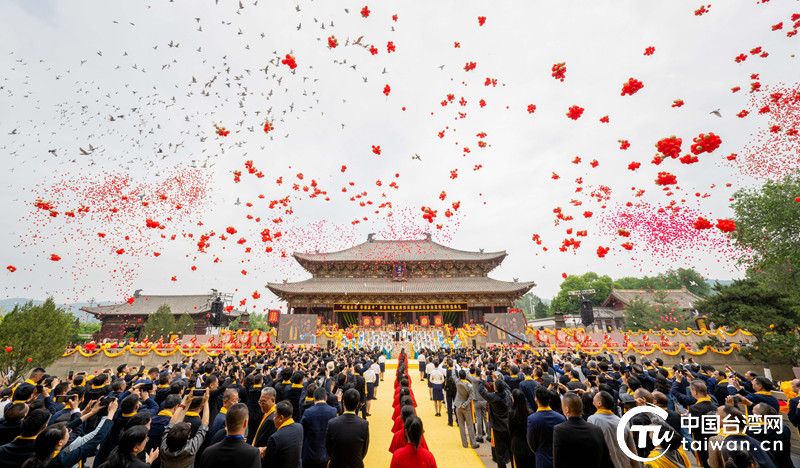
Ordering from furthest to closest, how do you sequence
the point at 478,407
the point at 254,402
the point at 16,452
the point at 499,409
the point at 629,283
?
the point at 629,283, the point at 478,407, the point at 254,402, the point at 499,409, the point at 16,452

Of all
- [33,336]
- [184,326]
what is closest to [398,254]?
[184,326]

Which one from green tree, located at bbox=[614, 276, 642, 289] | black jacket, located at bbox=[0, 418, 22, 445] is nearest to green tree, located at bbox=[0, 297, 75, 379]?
black jacket, located at bbox=[0, 418, 22, 445]

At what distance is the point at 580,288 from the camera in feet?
176

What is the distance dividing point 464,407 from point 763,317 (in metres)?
17.0

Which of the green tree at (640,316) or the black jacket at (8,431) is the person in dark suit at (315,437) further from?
the green tree at (640,316)

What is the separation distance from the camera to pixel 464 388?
6961 mm

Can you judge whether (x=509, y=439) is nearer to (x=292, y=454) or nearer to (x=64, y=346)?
(x=292, y=454)

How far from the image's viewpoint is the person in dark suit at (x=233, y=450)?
2.75 meters

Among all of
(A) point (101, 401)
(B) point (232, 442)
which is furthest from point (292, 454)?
(A) point (101, 401)

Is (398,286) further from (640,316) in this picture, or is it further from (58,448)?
(58,448)

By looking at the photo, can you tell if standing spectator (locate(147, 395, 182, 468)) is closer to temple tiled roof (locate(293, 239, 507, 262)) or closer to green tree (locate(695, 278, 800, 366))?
green tree (locate(695, 278, 800, 366))

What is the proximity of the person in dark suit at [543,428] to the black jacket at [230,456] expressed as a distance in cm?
313

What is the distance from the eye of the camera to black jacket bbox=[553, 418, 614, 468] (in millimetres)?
3129

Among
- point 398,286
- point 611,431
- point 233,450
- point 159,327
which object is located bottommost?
point 159,327
